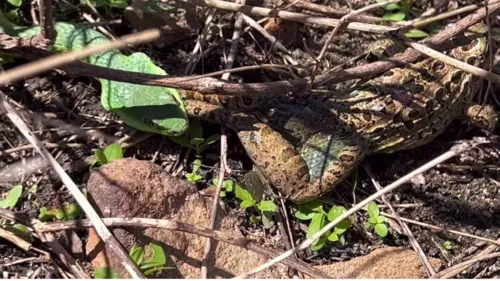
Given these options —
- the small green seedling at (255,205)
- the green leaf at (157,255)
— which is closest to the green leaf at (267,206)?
the small green seedling at (255,205)

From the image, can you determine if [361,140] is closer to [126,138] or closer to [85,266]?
[126,138]

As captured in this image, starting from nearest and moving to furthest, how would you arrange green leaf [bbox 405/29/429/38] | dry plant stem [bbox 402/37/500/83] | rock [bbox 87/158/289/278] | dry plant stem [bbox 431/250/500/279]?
dry plant stem [bbox 402/37/500/83], rock [bbox 87/158/289/278], dry plant stem [bbox 431/250/500/279], green leaf [bbox 405/29/429/38]

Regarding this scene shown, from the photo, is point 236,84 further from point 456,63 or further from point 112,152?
point 456,63

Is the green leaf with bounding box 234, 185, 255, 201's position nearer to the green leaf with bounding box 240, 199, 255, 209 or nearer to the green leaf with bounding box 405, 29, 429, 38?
the green leaf with bounding box 240, 199, 255, 209

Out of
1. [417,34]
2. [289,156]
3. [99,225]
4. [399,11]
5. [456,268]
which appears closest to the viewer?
[99,225]

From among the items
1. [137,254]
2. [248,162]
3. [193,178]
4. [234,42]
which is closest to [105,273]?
[137,254]

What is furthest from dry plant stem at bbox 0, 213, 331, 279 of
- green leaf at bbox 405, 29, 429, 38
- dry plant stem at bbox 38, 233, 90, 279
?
green leaf at bbox 405, 29, 429, 38
